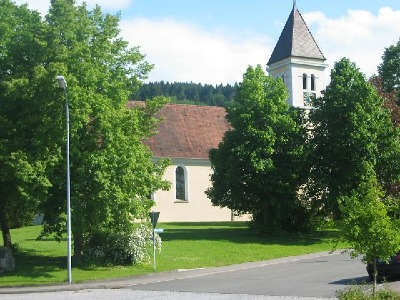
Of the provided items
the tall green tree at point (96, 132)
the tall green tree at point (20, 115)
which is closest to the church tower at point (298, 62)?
the tall green tree at point (96, 132)

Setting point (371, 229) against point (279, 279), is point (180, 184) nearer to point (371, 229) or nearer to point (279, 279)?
point (279, 279)

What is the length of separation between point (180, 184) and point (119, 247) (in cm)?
2914

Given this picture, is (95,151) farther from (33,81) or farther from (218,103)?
(218,103)

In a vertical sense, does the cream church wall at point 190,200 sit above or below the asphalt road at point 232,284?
above

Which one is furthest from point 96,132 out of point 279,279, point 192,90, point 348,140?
point 192,90

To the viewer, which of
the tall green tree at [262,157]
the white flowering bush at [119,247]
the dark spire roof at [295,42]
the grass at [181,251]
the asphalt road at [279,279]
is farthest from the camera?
the dark spire roof at [295,42]

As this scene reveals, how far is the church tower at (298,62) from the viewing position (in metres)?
57.2

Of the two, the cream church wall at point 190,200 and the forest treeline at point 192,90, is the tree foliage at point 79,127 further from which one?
the forest treeline at point 192,90

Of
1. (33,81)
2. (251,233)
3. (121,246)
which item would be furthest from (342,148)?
(33,81)

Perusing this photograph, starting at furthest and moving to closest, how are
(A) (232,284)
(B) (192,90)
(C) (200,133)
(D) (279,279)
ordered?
(B) (192,90), (C) (200,133), (D) (279,279), (A) (232,284)

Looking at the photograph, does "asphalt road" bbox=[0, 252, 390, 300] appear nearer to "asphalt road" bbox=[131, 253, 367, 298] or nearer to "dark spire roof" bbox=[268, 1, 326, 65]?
"asphalt road" bbox=[131, 253, 367, 298]

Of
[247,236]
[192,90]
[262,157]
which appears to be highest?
[192,90]

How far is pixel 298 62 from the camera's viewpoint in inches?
2260

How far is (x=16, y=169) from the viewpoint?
26000 mm
